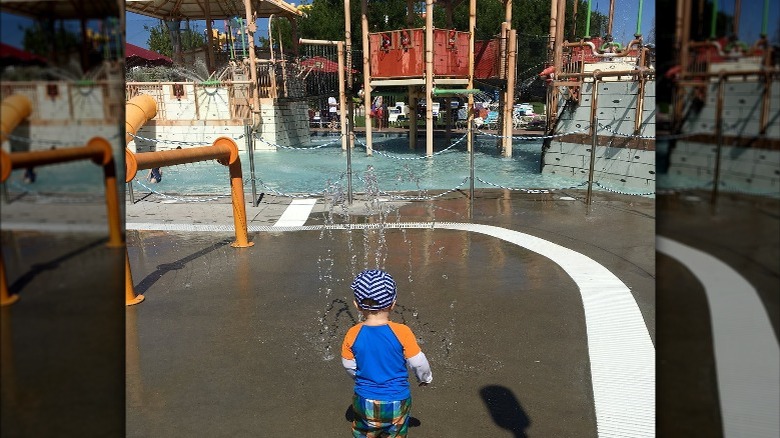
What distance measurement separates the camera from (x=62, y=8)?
3.51ft

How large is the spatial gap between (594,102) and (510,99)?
5.19 m

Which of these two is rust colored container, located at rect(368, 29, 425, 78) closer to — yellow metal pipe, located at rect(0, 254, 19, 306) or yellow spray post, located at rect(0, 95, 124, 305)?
yellow spray post, located at rect(0, 95, 124, 305)

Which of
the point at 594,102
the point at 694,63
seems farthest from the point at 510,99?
the point at 694,63

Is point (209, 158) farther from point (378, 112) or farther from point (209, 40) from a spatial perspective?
point (378, 112)

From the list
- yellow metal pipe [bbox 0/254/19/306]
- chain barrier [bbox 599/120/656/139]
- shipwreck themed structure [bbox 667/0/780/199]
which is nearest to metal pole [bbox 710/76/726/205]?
shipwreck themed structure [bbox 667/0/780/199]

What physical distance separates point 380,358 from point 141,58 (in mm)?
31278

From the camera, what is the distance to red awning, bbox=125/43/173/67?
28.9 m

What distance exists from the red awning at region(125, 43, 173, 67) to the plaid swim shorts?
29.4m

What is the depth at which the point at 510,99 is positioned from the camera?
60.5 feet

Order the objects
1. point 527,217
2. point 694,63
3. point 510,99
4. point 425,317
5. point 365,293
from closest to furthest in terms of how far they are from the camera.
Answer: point 694,63, point 365,293, point 425,317, point 527,217, point 510,99

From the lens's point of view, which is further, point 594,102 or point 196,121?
point 196,121

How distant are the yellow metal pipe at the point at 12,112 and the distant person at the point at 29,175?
7 cm

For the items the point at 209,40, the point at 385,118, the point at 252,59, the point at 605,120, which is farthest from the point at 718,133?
the point at 385,118

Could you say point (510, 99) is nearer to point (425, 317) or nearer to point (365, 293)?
point (425, 317)
